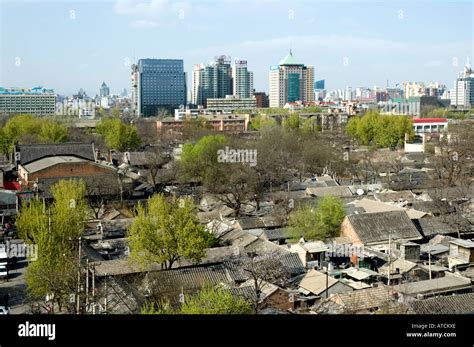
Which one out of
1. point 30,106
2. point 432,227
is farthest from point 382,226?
point 30,106

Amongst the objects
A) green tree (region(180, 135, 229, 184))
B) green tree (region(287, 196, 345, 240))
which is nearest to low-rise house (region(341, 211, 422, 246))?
green tree (region(287, 196, 345, 240))

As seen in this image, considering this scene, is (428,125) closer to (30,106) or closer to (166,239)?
(30,106)

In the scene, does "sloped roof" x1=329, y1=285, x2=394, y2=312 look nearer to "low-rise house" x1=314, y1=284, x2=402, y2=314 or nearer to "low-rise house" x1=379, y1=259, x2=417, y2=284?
"low-rise house" x1=314, y1=284, x2=402, y2=314

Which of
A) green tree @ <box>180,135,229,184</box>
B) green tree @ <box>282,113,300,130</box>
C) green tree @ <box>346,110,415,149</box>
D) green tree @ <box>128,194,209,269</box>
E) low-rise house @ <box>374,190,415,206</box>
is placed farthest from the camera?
green tree @ <box>282,113,300,130</box>

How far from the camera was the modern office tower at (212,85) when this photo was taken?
13.5 m

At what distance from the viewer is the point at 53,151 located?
34.1 ft

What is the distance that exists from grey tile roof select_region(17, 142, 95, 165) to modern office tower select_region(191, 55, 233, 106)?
335 centimetres

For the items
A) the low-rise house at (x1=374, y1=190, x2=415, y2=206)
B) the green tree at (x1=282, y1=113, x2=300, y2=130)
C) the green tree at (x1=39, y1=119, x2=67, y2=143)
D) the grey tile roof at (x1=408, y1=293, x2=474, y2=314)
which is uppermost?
the green tree at (x1=282, y1=113, x2=300, y2=130)

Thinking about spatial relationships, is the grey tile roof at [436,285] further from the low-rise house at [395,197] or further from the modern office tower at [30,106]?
the modern office tower at [30,106]

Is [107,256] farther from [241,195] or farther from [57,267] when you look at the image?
[241,195]

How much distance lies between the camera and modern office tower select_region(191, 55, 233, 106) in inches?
532

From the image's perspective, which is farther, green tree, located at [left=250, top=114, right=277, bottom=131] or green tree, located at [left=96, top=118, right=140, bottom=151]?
green tree, located at [left=250, top=114, right=277, bottom=131]

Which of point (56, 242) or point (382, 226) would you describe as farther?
point (382, 226)

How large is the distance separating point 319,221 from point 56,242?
9.09 feet
